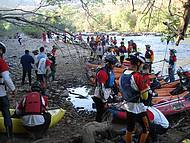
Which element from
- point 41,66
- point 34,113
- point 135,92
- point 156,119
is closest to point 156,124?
point 156,119

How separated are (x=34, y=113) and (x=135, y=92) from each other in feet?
7.87

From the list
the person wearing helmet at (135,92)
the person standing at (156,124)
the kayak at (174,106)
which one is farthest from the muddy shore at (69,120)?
the person wearing helmet at (135,92)

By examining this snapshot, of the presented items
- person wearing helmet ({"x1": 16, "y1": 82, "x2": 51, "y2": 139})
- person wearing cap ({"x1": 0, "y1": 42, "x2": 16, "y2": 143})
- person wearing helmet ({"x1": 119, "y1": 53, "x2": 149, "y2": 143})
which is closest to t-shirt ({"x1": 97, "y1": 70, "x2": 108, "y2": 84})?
person wearing helmet ({"x1": 16, "y1": 82, "x2": 51, "y2": 139})

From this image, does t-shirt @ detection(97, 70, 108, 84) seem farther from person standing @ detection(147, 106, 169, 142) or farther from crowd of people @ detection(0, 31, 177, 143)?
person standing @ detection(147, 106, 169, 142)

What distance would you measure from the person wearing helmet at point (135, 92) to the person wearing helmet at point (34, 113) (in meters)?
2.06

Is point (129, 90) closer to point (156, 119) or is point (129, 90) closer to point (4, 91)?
point (156, 119)

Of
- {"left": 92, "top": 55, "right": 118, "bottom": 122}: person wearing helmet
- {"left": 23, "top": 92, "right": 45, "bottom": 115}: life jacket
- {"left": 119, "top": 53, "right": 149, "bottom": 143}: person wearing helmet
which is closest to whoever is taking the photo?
{"left": 119, "top": 53, "right": 149, "bottom": 143}: person wearing helmet

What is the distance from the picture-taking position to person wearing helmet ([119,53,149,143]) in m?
5.92

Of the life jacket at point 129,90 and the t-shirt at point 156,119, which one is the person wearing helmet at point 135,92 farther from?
the t-shirt at point 156,119

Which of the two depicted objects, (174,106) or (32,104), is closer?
(32,104)

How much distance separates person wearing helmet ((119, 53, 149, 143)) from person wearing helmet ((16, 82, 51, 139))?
206cm

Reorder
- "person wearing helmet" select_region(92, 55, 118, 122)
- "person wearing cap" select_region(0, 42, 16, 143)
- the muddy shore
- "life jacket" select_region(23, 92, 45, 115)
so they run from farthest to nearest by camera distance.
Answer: "person wearing helmet" select_region(92, 55, 118, 122) → "life jacket" select_region(23, 92, 45, 115) → the muddy shore → "person wearing cap" select_region(0, 42, 16, 143)

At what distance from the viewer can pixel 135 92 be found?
599cm

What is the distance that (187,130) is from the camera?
8305mm
